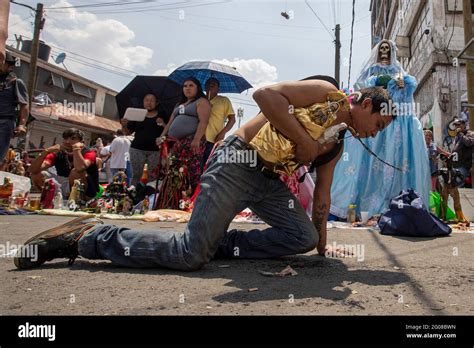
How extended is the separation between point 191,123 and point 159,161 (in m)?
0.78

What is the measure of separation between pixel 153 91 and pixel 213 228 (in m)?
4.97

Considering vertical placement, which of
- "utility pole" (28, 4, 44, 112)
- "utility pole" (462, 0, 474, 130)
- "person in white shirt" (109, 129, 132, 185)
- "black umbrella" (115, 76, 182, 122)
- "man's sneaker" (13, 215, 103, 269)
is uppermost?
"utility pole" (28, 4, 44, 112)

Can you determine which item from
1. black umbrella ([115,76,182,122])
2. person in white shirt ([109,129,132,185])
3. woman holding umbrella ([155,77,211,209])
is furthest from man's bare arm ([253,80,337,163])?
person in white shirt ([109,129,132,185])

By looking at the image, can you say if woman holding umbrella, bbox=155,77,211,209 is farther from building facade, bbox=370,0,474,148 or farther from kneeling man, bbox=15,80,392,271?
building facade, bbox=370,0,474,148

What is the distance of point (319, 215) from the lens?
2.59 m

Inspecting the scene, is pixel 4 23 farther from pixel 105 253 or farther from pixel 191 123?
pixel 191 123

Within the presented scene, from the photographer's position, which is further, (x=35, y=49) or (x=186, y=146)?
(x=35, y=49)

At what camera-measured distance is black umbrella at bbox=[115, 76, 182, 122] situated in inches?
258

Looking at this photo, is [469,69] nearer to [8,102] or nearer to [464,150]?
[464,150]

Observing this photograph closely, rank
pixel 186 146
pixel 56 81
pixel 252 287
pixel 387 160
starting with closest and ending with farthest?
pixel 252 287
pixel 387 160
pixel 186 146
pixel 56 81

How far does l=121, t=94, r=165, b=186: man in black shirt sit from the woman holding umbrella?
41 centimetres

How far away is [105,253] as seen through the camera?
2.12m

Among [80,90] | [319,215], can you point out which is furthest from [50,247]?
[80,90]

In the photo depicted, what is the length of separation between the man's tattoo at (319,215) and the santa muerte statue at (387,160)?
259 cm
